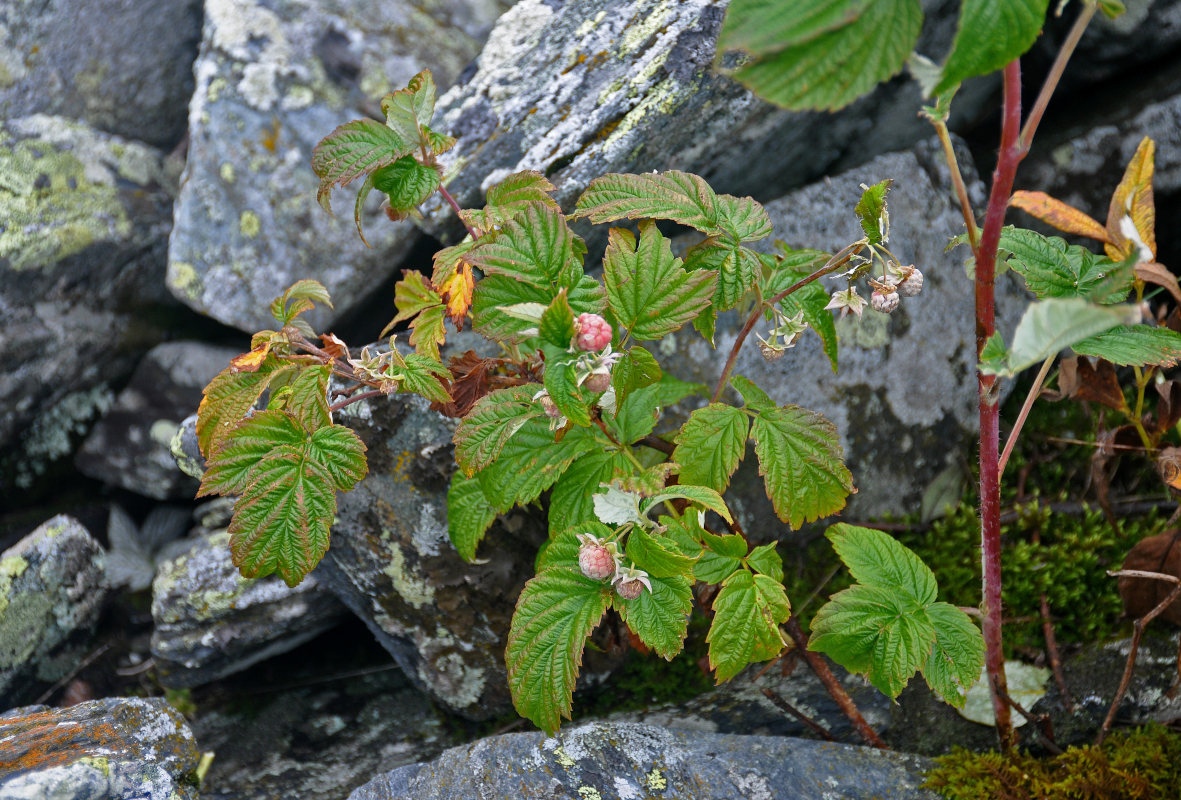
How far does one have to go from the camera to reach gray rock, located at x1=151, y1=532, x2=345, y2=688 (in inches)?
103

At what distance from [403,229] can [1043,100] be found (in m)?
2.22

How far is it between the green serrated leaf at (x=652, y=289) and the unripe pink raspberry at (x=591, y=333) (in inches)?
7.9

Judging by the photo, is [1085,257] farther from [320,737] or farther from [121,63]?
[121,63]

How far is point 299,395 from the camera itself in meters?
1.74

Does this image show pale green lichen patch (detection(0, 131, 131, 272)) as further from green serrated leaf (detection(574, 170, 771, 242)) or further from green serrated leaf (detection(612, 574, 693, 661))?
green serrated leaf (detection(612, 574, 693, 661))

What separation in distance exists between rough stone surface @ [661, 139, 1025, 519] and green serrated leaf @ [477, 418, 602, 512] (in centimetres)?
82

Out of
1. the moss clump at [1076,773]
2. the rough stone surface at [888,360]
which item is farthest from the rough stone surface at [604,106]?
the moss clump at [1076,773]

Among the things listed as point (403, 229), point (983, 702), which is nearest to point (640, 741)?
point (983, 702)

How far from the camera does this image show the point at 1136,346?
1.54m

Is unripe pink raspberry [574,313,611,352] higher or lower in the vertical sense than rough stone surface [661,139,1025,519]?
higher

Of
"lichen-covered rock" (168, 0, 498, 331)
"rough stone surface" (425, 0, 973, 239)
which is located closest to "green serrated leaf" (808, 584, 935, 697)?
"rough stone surface" (425, 0, 973, 239)

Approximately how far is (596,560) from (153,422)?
8.08 feet

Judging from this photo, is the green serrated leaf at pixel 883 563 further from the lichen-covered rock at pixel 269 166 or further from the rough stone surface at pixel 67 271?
the rough stone surface at pixel 67 271

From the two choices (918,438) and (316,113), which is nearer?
(918,438)
